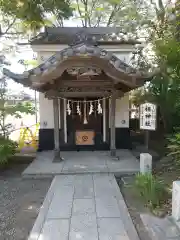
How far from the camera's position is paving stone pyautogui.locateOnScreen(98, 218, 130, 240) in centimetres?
371

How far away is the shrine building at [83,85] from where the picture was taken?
22.0 ft

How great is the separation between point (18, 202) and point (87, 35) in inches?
263

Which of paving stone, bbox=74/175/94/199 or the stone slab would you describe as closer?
paving stone, bbox=74/175/94/199

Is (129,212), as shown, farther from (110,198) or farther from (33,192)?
(33,192)

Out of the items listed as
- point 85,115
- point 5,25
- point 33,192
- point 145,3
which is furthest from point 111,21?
point 33,192

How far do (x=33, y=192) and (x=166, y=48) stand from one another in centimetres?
578

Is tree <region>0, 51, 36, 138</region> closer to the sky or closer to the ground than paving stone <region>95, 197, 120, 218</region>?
closer to the sky

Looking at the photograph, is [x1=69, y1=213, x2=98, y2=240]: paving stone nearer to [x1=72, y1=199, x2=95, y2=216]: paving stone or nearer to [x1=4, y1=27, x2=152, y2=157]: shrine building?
[x1=72, y1=199, x2=95, y2=216]: paving stone

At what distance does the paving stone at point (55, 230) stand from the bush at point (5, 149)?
12.6 ft

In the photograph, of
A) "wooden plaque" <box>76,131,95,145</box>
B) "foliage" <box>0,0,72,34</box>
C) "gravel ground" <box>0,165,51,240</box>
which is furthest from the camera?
"wooden plaque" <box>76,131,95,145</box>

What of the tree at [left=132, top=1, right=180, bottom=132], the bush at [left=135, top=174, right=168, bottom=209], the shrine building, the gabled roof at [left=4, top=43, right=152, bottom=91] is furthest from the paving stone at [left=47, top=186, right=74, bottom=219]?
the tree at [left=132, top=1, right=180, bottom=132]

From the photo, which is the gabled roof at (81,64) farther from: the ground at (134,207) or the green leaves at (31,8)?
the ground at (134,207)

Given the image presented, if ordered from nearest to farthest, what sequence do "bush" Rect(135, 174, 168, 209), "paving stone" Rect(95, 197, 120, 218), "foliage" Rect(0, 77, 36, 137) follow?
→ 1. "paving stone" Rect(95, 197, 120, 218)
2. "bush" Rect(135, 174, 168, 209)
3. "foliage" Rect(0, 77, 36, 137)

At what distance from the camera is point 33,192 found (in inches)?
231
